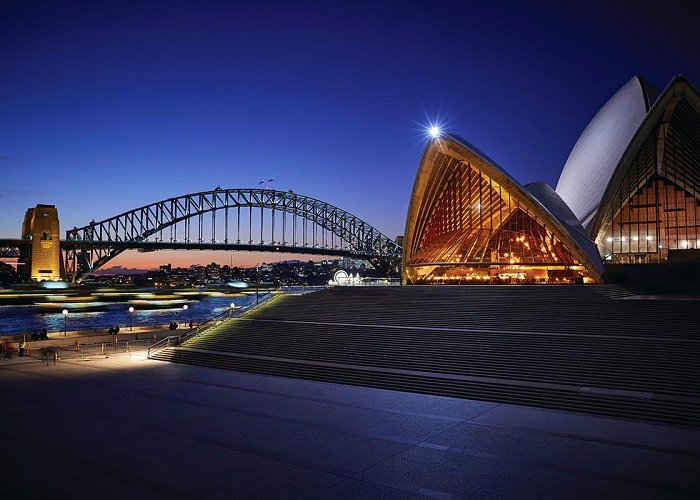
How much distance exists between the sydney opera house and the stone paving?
13628 millimetres

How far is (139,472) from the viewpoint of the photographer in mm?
6414

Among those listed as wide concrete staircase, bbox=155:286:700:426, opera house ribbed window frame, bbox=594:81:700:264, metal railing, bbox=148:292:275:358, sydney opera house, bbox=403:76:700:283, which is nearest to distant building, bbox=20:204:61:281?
sydney opera house, bbox=403:76:700:283

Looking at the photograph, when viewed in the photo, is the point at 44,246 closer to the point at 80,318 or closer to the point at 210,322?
the point at 80,318

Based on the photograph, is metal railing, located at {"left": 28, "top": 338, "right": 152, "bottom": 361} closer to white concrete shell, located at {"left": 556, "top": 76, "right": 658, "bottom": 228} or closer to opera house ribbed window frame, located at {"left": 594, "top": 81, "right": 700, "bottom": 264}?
white concrete shell, located at {"left": 556, "top": 76, "right": 658, "bottom": 228}

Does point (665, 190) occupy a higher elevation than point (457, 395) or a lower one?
higher

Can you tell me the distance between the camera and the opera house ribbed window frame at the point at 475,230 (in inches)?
877

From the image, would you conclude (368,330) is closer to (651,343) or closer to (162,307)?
(651,343)

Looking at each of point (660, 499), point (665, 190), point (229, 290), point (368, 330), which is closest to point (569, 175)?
point (665, 190)

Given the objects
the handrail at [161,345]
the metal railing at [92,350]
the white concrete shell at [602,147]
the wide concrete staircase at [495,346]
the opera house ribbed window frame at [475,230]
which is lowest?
the metal railing at [92,350]

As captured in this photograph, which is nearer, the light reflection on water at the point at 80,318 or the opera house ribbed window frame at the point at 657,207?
the opera house ribbed window frame at the point at 657,207

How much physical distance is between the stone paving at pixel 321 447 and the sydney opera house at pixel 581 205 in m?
13.6

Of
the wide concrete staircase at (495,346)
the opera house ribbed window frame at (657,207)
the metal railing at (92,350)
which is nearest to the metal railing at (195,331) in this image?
the wide concrete staircase at (495,346)

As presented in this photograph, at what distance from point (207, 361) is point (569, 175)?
23.6m

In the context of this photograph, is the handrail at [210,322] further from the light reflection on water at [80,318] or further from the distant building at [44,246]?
the distant building at [44,246]
